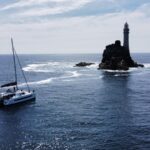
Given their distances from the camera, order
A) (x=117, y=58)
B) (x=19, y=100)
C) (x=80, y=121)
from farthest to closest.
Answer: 1. (x=117, y=58)
2. (x=19, y=100)
3. (x=80, y=121)

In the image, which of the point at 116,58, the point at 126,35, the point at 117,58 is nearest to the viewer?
the point at 116,58

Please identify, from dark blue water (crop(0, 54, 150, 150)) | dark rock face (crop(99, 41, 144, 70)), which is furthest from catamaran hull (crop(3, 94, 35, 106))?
dark rock face (crop(99, 41, 144, 70))

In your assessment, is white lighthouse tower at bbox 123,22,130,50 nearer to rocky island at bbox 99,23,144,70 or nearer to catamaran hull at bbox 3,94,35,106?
rocky island at bbox 99,23,144,70

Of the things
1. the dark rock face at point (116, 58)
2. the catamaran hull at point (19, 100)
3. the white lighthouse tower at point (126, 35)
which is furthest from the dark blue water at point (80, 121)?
the white lighthouse tower at point (126, 35)

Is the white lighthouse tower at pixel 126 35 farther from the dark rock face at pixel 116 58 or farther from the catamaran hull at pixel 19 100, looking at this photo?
the catamaran hull at pixel 19 100

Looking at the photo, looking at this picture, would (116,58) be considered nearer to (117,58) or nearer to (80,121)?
(117,58)

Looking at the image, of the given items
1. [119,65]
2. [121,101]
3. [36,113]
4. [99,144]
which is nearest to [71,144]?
[99,144]

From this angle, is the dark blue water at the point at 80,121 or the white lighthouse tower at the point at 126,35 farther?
the white lighthouse tower at the point at 126,35

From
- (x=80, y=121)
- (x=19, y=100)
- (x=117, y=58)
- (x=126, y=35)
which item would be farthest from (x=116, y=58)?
(x=80, y=121)

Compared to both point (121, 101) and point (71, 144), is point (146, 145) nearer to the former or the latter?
point (71, 144)
